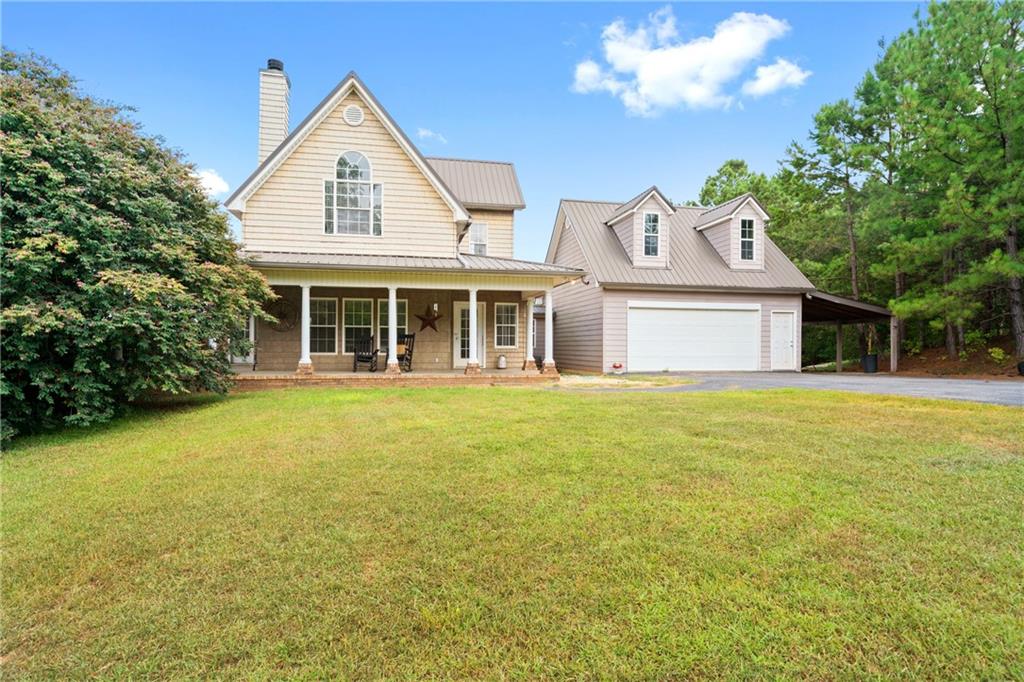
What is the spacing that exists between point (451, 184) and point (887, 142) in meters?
16.1

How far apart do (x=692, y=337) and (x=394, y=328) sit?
32.4 feet

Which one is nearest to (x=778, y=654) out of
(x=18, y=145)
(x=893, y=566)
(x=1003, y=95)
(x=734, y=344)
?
(x=893, y=566)

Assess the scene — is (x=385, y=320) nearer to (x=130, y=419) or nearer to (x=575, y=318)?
(x=130, y=419)

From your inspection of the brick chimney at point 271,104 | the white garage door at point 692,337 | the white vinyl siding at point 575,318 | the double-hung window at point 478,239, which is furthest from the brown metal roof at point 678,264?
the brick chimney at point 271,104

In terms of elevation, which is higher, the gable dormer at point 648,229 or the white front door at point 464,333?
the gable dormer at point 648,229

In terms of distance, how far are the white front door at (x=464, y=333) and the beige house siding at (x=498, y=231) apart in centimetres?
278

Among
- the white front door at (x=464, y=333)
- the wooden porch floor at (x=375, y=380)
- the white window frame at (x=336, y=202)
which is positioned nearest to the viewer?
the wooden porch floor at (x=375, y=380)

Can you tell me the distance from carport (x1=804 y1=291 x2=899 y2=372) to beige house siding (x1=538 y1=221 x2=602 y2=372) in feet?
24.0

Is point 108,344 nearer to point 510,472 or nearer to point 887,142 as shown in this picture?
point 510,472

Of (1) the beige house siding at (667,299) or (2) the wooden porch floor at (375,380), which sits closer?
(2) the wooden porch floor at (375,380)

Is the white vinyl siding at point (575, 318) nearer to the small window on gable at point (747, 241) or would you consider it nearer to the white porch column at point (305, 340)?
the small window on gable at point (747, 241)

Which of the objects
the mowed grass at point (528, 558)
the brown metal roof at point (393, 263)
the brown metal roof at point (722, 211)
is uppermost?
the brown metal roof at point (722, 211)

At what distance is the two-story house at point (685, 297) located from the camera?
625 inches

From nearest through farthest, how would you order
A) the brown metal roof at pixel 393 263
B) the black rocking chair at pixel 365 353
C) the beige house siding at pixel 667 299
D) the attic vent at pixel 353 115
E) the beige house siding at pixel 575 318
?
the brown metal roof at pixel 393 263 → the black rocking chair at pixel 365 353 → the attic vent at pixel 353 115 → the beige house siding at pixel 667 299 → the beige house siding at pixel 575 318
